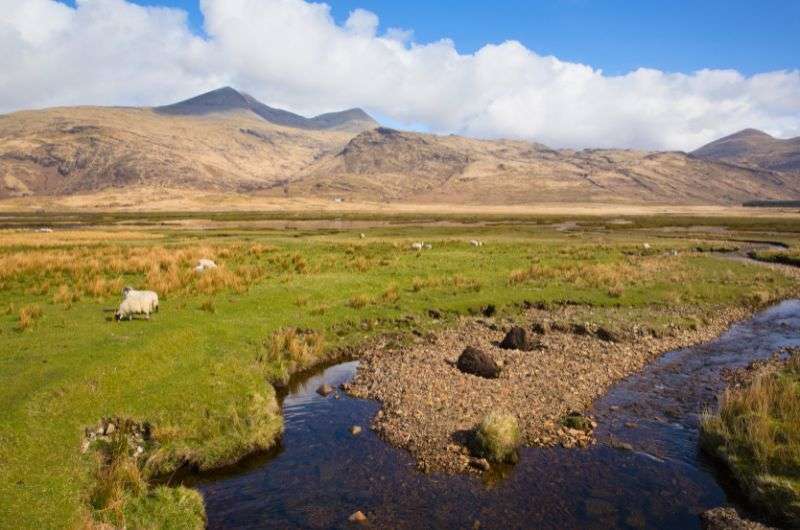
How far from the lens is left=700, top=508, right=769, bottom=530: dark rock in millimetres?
12469

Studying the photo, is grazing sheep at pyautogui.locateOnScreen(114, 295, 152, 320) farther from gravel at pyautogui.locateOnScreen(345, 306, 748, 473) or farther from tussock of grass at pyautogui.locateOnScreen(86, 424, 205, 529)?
tussock of grass at pyautogui.locateOnScreen(86, 424, 205, 529)

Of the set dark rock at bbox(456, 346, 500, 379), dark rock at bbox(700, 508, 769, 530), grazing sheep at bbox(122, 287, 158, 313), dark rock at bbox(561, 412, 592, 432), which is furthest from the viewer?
grazing sheep at bbox(122, 287, 158, 313)

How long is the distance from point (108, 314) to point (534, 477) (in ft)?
68.8

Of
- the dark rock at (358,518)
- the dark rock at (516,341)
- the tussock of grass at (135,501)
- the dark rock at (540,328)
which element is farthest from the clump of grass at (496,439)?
the dark rock at (540,328)

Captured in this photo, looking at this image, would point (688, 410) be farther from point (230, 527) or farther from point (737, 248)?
point (737, 248)

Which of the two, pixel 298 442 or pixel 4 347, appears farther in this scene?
pixel 4 347

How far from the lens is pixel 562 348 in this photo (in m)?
25.5

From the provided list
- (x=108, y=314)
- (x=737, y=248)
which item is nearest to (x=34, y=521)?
(x=108, y=314)

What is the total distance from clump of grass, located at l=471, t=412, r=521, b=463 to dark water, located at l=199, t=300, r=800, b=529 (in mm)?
457

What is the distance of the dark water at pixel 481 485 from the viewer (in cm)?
1312

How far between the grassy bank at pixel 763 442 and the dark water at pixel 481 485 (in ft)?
2.45

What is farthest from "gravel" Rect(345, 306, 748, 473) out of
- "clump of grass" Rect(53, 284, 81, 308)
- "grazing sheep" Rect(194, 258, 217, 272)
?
"grazing sheep" Rect(194, 258, 217, 272)

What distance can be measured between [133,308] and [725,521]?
23481 mm

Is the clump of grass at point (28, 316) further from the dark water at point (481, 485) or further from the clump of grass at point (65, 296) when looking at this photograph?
the dark water at point (481, 485)
